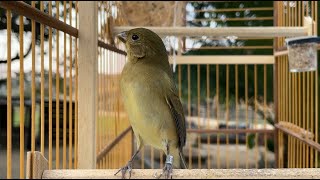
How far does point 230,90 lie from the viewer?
151 inches

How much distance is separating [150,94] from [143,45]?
0.18 metres

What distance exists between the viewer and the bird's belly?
1318mm

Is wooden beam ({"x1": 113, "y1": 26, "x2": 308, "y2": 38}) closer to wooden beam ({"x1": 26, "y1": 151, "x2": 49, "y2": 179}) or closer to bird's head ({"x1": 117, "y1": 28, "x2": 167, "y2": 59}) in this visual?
bird's head ({"x1": 117, "y1": 28, "x2": 167, "y2": 59})

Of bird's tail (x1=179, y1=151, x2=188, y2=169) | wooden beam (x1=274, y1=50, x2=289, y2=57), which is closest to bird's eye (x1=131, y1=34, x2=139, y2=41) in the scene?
bird's tail (x1=179, y1=151, x2=188, y2=169)

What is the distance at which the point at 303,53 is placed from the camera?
6.98 ft

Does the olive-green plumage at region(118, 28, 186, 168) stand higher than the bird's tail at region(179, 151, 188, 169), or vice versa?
the olive-green plumage at region(118, 28, 186, 168)

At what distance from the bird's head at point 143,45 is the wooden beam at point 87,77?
0.28m

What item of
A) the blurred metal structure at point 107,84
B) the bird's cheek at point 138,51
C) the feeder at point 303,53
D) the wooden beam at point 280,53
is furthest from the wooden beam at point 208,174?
the wooden beam at point 280,53

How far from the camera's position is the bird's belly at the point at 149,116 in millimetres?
1318

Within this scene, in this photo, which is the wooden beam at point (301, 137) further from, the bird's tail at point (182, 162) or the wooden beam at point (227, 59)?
the bird's tail at point (182, 162)

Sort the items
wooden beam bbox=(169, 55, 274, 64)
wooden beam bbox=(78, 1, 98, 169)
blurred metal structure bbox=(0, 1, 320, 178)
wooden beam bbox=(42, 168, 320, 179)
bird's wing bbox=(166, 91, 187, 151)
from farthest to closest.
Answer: wooden beam bbox=(169, 55, 274, 64) < wooden beam bbox=(78, 1, 98, 169) < bird's wing bbox=(166, 91, 187, 151) < blurred metal structure bbox=(0, 1, 320, 178) < wooden beam bbox=(42, 168, 320, 179)

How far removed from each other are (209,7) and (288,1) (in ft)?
3.03

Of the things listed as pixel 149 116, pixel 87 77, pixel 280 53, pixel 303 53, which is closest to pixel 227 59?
pixel 280 53

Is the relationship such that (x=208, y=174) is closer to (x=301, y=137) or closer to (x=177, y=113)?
(x=177, y=113)
